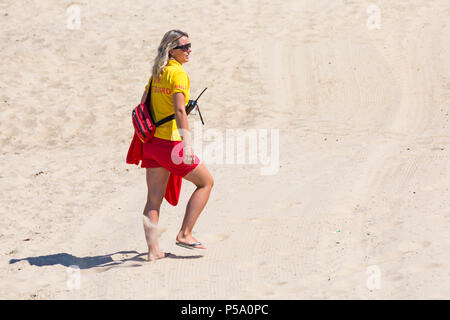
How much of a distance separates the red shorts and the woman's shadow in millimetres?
856

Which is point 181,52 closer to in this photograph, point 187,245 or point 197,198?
point 197,198

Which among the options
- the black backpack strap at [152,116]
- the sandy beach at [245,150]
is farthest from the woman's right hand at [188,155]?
the sandy beach at [245,150]

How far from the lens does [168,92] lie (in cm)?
549

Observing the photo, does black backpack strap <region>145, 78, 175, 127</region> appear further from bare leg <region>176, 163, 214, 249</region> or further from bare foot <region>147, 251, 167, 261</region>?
bare foot <region>147, 251, 167, 261</region>

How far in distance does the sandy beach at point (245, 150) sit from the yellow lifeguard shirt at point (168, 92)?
1110 mm

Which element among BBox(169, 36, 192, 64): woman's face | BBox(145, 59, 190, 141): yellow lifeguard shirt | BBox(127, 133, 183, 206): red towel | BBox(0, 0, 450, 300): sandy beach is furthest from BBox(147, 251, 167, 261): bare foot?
BBox(169, 36, 192, 64): woman's face

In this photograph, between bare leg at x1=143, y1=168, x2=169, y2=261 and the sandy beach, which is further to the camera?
bare leg at x1=143, y1=168, x2=169, y2=261

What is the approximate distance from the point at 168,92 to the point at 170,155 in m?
0.50

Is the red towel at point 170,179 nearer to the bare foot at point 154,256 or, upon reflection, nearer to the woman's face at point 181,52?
the bare foot at point 154,256

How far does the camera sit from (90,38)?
14.7 meters

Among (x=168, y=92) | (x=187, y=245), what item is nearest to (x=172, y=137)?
(x=168, y=92)

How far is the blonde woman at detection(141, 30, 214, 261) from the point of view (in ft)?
17.8

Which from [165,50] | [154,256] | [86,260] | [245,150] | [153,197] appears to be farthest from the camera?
[245,150]
